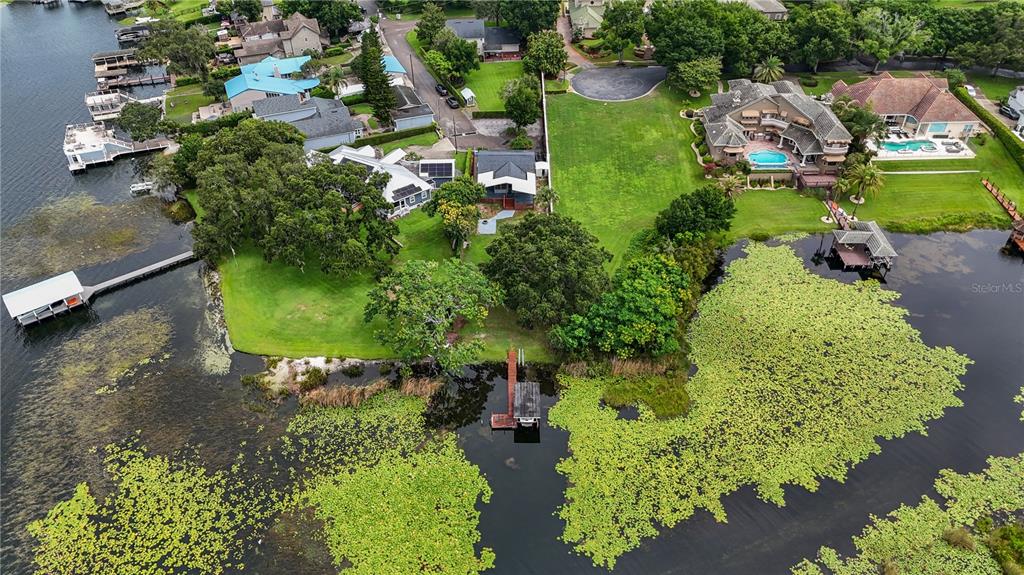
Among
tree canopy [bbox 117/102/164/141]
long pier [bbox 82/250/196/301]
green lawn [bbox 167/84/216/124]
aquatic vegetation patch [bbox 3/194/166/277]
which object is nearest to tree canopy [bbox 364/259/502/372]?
long pier [bbox 82/250/196/301]

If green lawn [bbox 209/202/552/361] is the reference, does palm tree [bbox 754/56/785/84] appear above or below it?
above

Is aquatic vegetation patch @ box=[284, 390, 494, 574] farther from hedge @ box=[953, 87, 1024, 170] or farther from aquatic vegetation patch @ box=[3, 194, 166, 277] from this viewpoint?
hedge @ box=[953, 87, 1024, 170]

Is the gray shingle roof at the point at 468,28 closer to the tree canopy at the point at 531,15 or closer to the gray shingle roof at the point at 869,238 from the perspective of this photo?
the tree canopy at the point at 531,15

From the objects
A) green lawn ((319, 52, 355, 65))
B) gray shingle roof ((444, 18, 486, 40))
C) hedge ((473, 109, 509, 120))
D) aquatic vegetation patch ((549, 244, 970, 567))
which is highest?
gray shingle roof ((444, 18, 486, 40))

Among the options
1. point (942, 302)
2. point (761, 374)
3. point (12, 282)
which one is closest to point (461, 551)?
point (761, 374)

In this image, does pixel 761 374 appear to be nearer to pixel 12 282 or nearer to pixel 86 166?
pixel 12 282

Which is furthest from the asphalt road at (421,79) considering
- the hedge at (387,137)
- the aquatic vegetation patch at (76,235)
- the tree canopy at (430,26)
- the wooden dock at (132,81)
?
the aquatic vegetation patch at (76,235)
